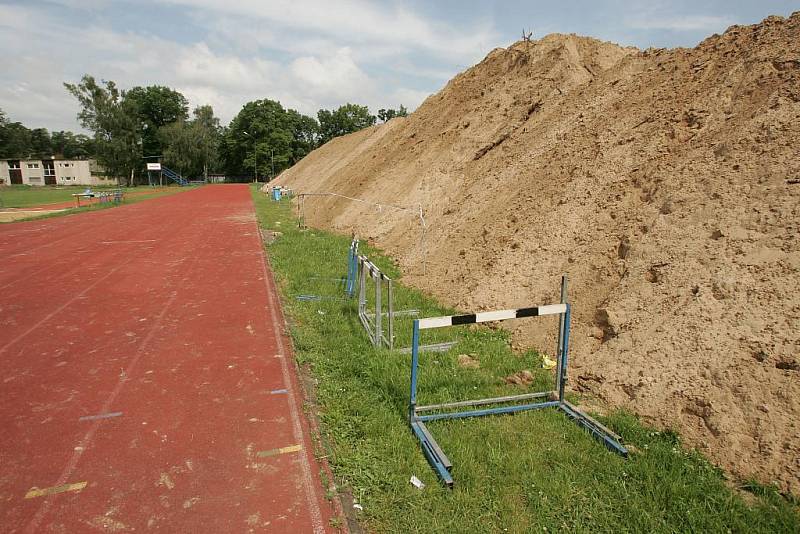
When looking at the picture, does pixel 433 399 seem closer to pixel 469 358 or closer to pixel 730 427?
pixel 469 358

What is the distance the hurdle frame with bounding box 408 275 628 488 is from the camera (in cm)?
399

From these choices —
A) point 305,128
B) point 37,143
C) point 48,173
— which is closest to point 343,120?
point 305,128

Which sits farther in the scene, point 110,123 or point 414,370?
point 110,123

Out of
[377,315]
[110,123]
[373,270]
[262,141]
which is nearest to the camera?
[377,315]

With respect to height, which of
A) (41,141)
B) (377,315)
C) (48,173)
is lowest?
(377,315)

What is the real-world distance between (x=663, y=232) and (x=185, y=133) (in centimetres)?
7346

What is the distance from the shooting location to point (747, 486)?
352 cm

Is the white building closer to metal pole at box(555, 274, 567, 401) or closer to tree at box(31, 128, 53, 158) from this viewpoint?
tree at box(31, 128, 53, 158)

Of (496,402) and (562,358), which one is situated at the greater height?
(562,358)

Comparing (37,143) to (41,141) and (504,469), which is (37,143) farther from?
(504,469)

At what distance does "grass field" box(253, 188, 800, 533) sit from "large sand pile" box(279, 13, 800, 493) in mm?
464

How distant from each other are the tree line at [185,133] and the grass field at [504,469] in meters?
67.5

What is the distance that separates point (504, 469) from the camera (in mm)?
3760

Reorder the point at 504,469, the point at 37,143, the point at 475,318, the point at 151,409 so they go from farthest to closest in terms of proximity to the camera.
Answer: the point at 37,143 < the point at 151,409 < the point at 475,318 < the point at 504,469
